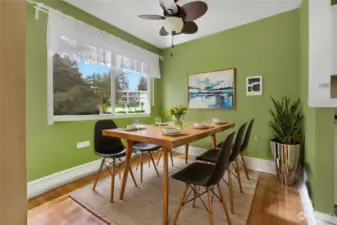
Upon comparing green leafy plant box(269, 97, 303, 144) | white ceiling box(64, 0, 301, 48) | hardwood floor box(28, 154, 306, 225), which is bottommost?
hardwood floor box(28, 154, 306, 225)

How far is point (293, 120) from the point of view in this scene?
2.35m

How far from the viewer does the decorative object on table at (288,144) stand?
2283 mm

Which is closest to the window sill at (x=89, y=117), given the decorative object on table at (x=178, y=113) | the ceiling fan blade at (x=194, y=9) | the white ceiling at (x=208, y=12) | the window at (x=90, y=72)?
the window at (x=90, y=72)

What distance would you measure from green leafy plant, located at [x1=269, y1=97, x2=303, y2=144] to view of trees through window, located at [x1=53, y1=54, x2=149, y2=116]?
272cm

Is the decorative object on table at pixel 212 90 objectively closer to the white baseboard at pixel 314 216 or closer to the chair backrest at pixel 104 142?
the white baseboard at pixel 314 216

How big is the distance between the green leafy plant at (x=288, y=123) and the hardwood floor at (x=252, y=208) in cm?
67

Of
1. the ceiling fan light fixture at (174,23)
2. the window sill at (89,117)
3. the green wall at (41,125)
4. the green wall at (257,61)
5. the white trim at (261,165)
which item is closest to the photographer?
the ceiling fan light fixture at (174,23)

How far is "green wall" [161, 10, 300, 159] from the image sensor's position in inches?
103

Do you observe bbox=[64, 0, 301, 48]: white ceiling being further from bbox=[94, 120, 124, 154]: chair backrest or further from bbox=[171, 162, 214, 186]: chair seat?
bbox=[171, 162, 214, 186]: chair seat

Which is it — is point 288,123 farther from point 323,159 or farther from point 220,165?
point 220,165

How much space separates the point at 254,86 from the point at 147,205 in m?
2.53

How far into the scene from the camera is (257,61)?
2898 mm

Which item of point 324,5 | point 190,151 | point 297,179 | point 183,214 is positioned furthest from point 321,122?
point 190,151

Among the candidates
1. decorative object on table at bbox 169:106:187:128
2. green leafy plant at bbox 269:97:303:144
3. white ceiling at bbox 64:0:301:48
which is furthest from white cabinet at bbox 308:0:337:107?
decorative object on table at bbox 169:106:187:128
